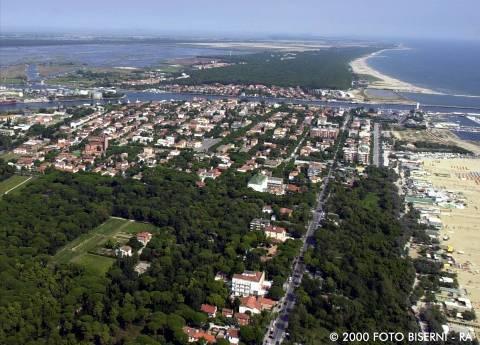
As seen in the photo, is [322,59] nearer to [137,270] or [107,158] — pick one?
[107,158]

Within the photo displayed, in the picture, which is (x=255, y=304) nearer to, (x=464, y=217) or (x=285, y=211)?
(x=285, y=211)

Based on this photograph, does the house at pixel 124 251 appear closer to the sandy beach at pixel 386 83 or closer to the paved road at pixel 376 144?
the paved road at pixel 376 144

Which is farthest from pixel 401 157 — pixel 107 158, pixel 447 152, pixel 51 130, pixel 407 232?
pixel 51 130

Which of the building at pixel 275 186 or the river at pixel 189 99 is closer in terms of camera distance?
the building at pixel 275 186

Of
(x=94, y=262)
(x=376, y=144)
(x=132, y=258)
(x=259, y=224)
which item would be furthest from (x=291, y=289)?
(x=376, y=144)

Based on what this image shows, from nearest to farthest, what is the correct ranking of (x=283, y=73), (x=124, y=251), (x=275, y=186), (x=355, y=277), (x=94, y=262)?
1. (x=355, y=277)
2. (x=94, y=262)
3. (x=124, y=251)
4. (x=275, y=186)
5. (x=283, y=73)

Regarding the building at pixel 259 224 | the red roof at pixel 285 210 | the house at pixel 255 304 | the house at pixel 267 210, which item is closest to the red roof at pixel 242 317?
the house at pixel 255 304

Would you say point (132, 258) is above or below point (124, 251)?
above
